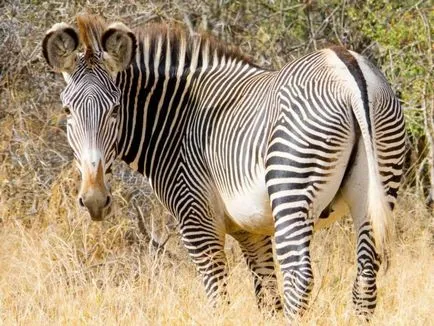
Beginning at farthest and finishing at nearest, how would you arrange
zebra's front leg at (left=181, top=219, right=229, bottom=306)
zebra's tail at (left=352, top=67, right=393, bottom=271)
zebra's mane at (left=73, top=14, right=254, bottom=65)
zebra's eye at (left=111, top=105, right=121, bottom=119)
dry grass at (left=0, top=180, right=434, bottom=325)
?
1. zebra's mane at (left=73, top=14, right=254, bottom=65)
2. zebra's front leg at (left=181, top=219, right=229, bottom=306)
3. zebra's eye at (left=111, top=105, right=121, bottom=119)
4. dry grass at (left=0, top=180, right=434, bottom=325)
5. zebra's tail at (left=352, top=67, right=393, bottom=271)

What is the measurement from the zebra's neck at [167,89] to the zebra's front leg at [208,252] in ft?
1.58

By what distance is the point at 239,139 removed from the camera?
6.02m

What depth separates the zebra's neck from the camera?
647 centimetres

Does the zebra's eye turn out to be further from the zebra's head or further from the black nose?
the black nose

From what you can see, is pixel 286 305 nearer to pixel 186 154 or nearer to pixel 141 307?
pixel 141 307

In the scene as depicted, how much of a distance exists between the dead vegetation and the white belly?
0.45m

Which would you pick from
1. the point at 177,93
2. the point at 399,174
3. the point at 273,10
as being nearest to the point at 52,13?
the point at 273,10

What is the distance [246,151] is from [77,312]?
4.43 ft

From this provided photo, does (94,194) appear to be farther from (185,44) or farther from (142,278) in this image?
(185,44)

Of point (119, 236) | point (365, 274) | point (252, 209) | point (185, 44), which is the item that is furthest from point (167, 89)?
point (119, 236)

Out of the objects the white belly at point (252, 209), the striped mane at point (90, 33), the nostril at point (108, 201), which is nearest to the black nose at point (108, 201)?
the nostril at point (108, 201)

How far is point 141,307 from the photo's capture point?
5.82 meters

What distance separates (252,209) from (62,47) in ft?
4.91

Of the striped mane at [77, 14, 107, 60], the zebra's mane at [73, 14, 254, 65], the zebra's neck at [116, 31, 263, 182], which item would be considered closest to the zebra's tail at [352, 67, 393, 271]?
the zebra's neck at [116, 31, 263, 182]
